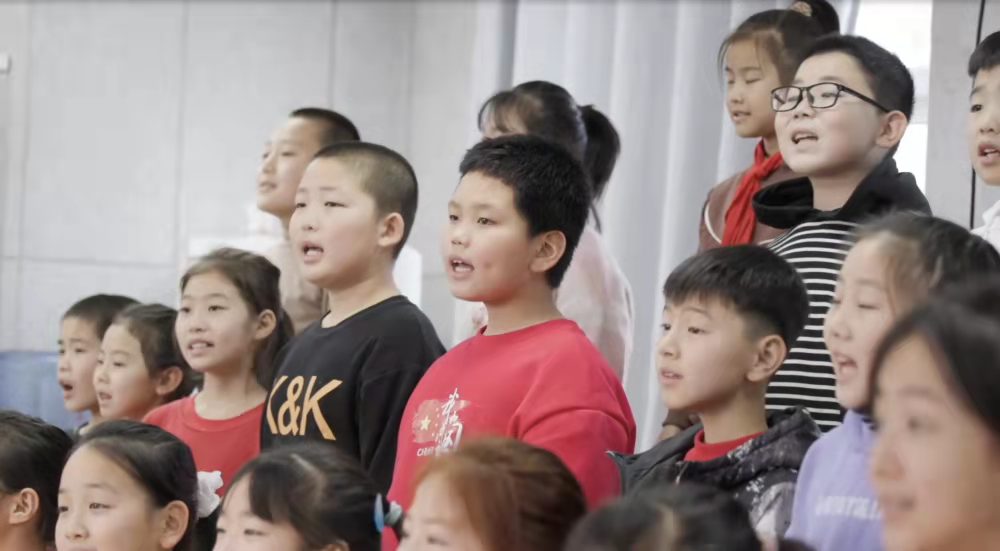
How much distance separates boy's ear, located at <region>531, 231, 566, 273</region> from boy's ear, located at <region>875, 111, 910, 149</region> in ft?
1.62

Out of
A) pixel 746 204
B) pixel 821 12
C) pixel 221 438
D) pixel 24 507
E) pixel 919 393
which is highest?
pixel 821 12

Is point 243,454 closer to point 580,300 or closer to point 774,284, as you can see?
point 580,300

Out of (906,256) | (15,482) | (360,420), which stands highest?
(906,256)

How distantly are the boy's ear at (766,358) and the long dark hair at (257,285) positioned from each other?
3.74ft

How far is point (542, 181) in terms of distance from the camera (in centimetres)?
217

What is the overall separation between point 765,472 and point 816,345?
13.0 inches

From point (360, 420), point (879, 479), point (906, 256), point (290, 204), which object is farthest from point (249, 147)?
point (879, 479)

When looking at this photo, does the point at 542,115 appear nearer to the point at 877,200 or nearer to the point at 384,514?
the point at 877,200

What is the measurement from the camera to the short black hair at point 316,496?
1.88 metres

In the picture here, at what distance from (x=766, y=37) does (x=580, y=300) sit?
0.56 metres

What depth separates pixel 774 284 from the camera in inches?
72.9

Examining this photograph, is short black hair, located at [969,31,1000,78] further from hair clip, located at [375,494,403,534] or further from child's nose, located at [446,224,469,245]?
hair clip, located at [375,494,403,534]

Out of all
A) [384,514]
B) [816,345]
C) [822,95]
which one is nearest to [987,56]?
[822,95]

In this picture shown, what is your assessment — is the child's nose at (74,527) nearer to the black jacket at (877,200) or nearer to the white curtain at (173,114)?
the black jacket at (877,200)
